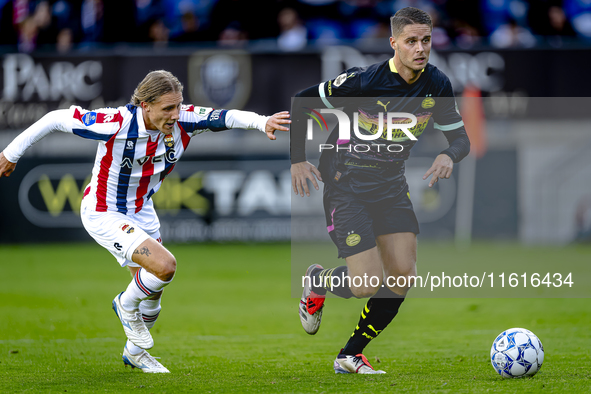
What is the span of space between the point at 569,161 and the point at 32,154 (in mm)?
10445

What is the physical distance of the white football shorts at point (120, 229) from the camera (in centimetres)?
545

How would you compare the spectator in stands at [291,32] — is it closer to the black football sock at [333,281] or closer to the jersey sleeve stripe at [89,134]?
the black football sock at [333,281]

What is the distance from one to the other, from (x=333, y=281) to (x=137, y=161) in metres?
1.76

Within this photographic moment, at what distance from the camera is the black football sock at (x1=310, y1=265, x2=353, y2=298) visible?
18.6 feet

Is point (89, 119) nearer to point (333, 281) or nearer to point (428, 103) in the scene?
point (333, 281)

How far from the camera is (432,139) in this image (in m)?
14.2

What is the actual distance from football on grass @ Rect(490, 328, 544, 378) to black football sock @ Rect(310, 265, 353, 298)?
1.18 m

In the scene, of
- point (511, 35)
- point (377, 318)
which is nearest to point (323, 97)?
point (377, 318)

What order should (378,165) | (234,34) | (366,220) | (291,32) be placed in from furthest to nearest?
(234,34), (291,32), (378,165), (366,220)

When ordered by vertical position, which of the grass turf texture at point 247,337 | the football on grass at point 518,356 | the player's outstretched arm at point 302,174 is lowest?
the grass turf texture at point 247,337

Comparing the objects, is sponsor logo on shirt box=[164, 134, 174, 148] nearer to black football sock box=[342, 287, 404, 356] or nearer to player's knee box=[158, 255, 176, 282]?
player's knee box=[158, 255, 176, 282]

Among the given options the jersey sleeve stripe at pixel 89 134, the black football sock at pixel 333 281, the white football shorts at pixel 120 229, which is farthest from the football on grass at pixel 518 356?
the jersey sleeve stripe at pixel 89 134

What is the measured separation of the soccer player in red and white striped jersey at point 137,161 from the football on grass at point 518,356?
216 centimetres

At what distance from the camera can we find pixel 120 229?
5.52 metres
